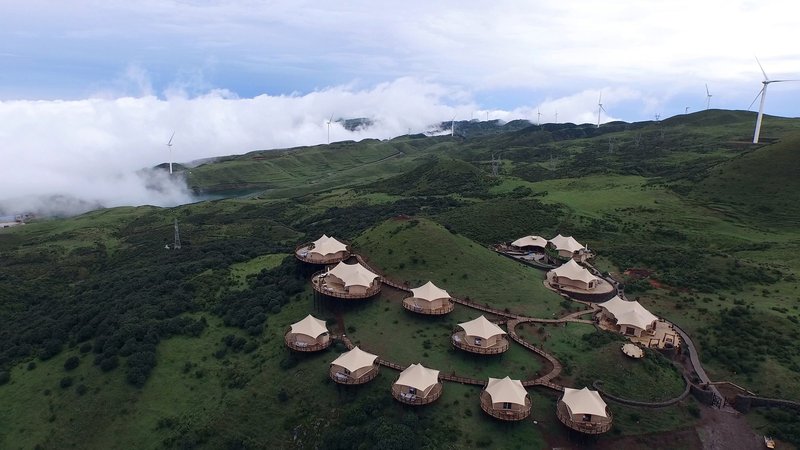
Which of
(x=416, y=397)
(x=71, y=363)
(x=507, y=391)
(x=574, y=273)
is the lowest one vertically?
(x=71, y=363)

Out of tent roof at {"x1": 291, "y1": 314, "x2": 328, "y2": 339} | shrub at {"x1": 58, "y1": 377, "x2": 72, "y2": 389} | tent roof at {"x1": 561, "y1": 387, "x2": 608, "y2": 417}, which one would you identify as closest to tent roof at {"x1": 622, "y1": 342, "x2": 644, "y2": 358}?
tent roof at {"x1": 561, "y1": 387, "x2": 608, "y2": 417}

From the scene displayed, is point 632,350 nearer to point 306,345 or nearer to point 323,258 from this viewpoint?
point 306,345

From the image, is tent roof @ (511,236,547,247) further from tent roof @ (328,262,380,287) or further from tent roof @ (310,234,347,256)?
tent roof @ (310,234,347,256)

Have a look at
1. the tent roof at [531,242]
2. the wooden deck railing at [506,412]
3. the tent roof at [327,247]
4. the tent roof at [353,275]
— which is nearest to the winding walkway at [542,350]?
the tent roof at [353,275]

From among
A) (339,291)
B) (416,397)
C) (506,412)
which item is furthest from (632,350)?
(339,291)

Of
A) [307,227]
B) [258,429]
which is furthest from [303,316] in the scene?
[307,227]

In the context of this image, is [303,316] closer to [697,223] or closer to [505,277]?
[505,277]
